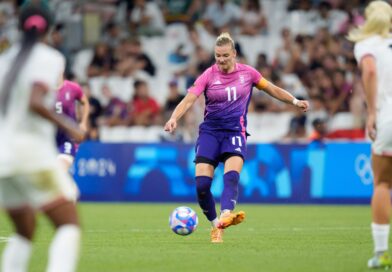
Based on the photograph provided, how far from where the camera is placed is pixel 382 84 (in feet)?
31.9

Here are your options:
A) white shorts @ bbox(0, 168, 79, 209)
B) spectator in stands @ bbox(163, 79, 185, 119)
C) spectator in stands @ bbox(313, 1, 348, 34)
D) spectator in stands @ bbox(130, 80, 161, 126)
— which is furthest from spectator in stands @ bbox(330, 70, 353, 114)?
white shorts @ bbox(0, 168, 79, 209)

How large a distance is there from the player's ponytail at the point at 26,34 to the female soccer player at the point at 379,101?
10.4ft

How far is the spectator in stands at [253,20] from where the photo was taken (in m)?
27.5

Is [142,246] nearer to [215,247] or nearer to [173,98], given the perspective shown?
[215,247]

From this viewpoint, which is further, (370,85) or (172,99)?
(172,99)

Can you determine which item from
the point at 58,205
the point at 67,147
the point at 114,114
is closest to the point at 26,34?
the point at 58,205

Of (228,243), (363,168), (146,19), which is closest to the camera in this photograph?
(228,243)

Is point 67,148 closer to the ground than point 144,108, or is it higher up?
closer to the ground

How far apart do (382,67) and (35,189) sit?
373cm

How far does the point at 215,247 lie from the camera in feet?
39.9

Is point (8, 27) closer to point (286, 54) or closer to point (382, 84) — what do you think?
point (286, 54)

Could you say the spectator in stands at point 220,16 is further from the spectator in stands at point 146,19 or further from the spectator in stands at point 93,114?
the spectator in stands at point 93,114

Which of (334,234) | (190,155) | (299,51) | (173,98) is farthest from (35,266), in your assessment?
(299,51)

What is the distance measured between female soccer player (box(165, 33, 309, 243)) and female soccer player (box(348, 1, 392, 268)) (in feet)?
11.3
